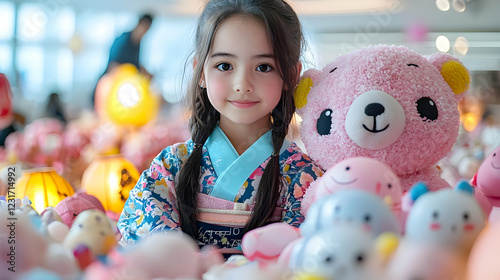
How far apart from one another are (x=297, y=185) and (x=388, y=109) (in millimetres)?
255

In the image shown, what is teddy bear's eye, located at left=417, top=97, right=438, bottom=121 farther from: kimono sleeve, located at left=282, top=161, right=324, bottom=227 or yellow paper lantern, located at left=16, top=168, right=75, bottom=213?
yellow paper lantern, located at left=16, top=168, right=75, bottom=213

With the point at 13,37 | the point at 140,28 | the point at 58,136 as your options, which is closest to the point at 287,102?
the point at 58,136

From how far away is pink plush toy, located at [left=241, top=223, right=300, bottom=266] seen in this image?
0.68m

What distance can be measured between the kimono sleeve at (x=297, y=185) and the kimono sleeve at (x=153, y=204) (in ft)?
0.76

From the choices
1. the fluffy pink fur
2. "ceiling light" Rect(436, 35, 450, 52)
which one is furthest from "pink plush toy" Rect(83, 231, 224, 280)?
"ceiling light" Rect(436, 35, 450, 52)

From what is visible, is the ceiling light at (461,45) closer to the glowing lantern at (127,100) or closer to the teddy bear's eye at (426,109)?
the glowing lantern at (127,100)

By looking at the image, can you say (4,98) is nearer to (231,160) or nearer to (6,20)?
(231,160)

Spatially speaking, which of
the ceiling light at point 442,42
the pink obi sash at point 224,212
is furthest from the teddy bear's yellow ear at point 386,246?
the ceiling light at point 442,42

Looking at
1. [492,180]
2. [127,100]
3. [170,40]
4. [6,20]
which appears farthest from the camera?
[170,40]

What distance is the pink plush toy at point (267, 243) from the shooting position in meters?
0.68

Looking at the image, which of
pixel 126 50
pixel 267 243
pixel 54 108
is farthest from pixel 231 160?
pixel 54 108

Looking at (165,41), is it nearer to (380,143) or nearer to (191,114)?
(191,114)

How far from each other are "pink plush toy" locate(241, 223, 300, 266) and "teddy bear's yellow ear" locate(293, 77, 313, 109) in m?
0.45

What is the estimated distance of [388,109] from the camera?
951 mm
